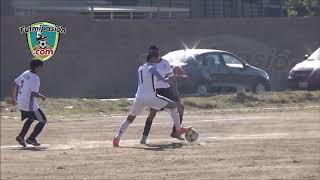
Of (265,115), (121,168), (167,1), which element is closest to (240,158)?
(121,168)

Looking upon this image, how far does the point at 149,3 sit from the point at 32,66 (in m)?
25.1

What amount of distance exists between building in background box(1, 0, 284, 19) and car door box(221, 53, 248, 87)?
6.79m

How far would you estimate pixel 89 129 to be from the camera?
751 inches

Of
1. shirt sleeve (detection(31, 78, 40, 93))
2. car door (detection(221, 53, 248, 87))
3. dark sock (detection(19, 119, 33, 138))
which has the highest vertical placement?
shirt sleeve (detection(31, 78, 40, 93))

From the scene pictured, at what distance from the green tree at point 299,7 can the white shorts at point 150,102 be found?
29.2 metres

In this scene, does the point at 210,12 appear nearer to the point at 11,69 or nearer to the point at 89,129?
the point at 11,69

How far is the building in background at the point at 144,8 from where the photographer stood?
34.7m

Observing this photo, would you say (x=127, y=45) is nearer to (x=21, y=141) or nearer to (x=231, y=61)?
(x=231, y=61)

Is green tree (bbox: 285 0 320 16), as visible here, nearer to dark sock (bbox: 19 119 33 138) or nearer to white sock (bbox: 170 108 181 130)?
white sock (bbox: 170 108 181 130)

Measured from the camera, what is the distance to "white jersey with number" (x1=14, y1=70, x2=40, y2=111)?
626 inches

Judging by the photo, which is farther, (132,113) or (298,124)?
(298,124)

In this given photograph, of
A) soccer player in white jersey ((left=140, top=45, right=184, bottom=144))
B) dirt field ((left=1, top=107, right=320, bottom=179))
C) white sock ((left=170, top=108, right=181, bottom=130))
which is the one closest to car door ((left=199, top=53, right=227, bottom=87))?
dirt field ((left=1, top=107, right=320, bottom=179))

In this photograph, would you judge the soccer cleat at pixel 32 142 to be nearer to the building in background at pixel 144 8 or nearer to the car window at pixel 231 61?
the car window at pixel 231 61

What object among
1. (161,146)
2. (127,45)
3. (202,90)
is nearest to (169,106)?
(161,146)
